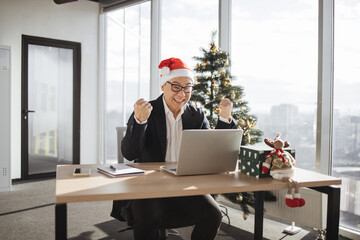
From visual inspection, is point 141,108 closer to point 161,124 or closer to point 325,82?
point 161,124

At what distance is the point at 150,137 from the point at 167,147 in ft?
0.43

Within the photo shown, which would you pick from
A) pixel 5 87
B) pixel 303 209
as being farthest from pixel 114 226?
pixel 5 87

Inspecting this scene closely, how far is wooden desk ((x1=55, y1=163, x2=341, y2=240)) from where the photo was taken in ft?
3.98

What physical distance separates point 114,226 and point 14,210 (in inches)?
47.1

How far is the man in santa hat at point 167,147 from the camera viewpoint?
5.62 feet

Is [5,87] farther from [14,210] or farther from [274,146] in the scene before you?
[274,146]

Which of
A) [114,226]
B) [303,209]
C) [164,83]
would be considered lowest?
[114,226]

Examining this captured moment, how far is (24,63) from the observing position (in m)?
4.70

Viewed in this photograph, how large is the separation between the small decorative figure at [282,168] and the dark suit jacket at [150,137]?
0.51 m

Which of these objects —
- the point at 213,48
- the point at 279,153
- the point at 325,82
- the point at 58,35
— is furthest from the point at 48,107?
the point at 279,153

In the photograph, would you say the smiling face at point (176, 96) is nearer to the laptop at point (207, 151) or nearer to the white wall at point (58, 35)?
the laptop at point (207, 151)

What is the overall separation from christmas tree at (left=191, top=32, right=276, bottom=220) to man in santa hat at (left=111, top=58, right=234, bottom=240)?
755 mm

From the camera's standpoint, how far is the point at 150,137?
2.08m

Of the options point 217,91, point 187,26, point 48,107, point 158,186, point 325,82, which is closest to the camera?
point 158,186
